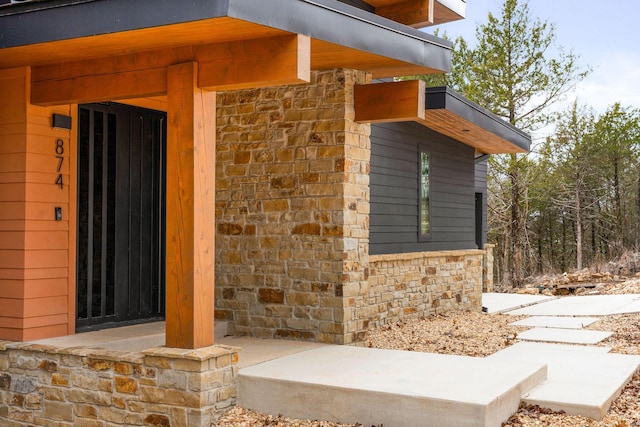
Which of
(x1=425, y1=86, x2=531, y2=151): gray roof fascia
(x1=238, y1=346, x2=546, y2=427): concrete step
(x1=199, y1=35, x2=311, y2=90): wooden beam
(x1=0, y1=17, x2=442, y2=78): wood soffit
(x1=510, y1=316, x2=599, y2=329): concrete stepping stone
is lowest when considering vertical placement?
(x1=510, y1=316, x2=599, y2=329): concrete stepping stone

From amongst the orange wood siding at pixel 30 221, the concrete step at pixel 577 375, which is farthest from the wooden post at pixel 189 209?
the concrete step at pixel 577 375

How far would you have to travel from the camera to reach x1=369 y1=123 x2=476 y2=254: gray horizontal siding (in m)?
9.72

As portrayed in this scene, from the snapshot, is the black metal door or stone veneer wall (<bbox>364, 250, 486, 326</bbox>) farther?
stone veneer wall (<bbox>364, 250, 486, 326</bbox>)

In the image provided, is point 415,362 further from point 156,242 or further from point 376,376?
point 156,242

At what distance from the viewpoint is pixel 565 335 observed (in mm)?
8922

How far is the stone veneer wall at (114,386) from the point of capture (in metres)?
5.01

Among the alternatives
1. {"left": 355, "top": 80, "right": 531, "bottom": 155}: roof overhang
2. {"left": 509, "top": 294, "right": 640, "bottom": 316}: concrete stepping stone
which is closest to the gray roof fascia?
{"left": 355, "top": 80, "right": 531, "bottom": 155}: roof overhang

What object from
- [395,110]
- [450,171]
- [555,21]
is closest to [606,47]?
[555,21]

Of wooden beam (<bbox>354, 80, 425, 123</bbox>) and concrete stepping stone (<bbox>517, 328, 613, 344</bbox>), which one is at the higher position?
wooden beam (<bbox>354, 80, 425, 123</bbox>)

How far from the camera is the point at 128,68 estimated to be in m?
5.49

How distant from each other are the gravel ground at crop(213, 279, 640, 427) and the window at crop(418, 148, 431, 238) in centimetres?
141

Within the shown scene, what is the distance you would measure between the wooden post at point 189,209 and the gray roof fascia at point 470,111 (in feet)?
14.6

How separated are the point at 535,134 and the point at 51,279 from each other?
20.1m

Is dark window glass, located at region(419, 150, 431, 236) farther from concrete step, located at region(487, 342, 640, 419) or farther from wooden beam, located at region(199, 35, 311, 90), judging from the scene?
wooden beam, located at region(199, 35, 311, 90)
